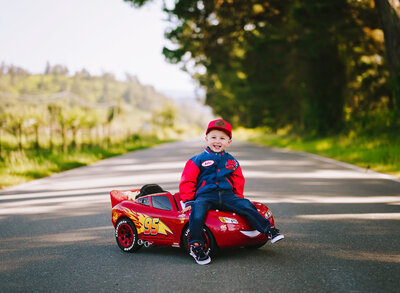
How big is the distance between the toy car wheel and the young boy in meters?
0.73

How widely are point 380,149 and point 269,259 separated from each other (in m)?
12.3

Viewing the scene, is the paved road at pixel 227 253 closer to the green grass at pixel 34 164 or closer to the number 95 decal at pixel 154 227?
the number 95 decal at pixel 154 227

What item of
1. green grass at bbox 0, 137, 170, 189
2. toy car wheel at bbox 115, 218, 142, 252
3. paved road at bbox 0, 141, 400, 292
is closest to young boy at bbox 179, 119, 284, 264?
paved road at bbox 0, 141, 400, 292

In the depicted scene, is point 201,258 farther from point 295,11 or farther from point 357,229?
point 295,11

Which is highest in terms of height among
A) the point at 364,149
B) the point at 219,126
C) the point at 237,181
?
the point at 219,126

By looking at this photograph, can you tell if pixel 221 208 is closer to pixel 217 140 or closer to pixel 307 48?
pixel 217 140

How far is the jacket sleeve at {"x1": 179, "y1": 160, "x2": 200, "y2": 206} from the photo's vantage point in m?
5.30

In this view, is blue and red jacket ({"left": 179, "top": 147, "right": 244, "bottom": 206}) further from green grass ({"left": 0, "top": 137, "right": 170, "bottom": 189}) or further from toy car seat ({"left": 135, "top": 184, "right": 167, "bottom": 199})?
green grass ({"left": 0, "top": 137, "right": 170, "bottom": 189})

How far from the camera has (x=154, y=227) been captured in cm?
550

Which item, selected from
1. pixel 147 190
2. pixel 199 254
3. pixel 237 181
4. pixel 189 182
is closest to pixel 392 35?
pixel 237 181

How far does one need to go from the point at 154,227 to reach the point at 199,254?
0.73 m

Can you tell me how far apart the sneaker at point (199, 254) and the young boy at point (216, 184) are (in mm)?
108

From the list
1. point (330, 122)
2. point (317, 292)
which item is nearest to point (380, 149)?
point (330, 122)

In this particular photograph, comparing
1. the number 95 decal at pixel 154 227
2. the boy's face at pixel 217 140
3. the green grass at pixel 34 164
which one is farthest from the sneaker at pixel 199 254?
the green grass at pixel 34 164
